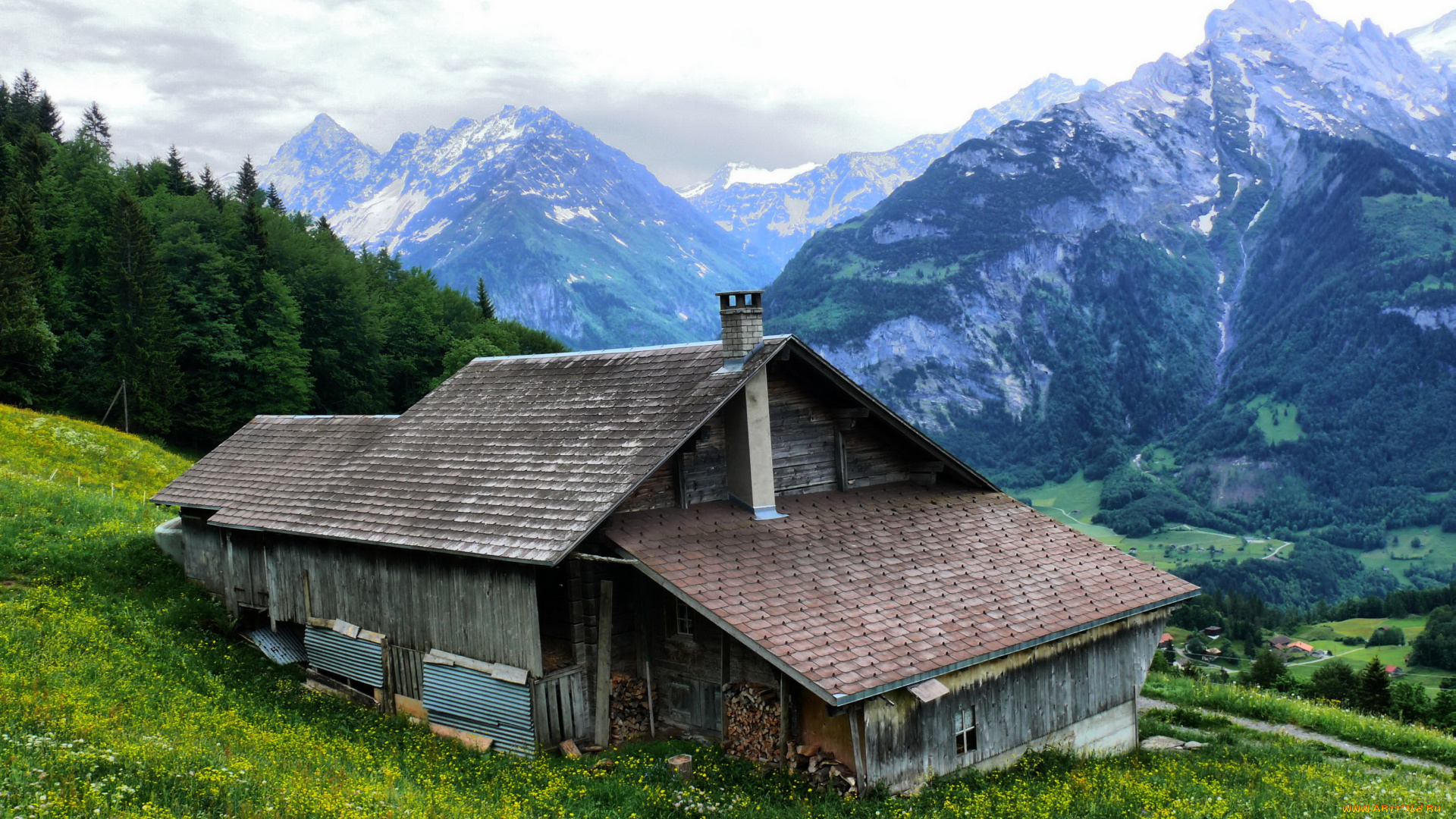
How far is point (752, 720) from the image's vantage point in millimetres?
15750

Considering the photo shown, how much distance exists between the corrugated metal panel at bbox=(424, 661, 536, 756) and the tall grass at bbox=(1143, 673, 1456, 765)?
19.1m

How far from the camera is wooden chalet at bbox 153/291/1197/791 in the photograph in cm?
1538

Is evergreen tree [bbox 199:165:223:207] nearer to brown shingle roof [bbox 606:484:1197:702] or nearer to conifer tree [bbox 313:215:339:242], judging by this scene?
conifer tree [bbox 313:215:339:242]

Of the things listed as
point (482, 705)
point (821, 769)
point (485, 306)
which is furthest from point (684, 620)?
point (485, 306)

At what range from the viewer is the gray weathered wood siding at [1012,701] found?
1483cm

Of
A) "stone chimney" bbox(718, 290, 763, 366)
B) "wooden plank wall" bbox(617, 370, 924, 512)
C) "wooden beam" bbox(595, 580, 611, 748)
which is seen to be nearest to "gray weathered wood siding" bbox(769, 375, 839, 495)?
"wooden plank wall" bbox(617, 370, 924, 512)

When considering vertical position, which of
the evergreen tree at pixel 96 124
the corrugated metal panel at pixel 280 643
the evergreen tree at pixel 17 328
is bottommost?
the corrugated metal panel at pixel 280 643

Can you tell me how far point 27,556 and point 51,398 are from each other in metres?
40.7

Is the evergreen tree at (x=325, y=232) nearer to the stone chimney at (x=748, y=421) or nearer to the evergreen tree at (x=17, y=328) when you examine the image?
the evergreen tree at (x=17, y=328)

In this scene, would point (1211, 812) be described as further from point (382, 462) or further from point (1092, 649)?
point (382, 462)

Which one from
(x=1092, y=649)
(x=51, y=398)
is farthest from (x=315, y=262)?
(x=1092, y=649)

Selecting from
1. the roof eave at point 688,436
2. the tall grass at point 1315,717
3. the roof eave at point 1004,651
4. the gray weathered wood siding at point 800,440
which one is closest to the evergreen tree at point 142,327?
the gray weathered wood siding at point 800,440

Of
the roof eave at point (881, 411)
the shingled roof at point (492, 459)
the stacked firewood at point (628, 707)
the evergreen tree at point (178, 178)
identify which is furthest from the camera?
the evergreen tree at point (178, 178)

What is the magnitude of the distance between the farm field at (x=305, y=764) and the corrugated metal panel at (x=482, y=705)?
506 millimetres
